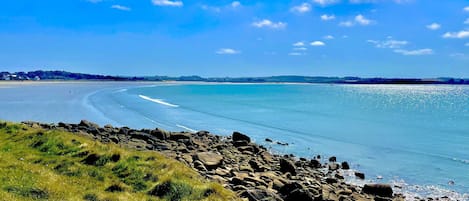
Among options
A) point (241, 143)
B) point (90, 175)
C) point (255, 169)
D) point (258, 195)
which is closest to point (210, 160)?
point (255, 169)

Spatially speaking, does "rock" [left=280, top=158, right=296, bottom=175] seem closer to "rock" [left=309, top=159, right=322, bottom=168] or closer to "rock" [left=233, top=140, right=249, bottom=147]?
"rock" [left=309, top=159, right=322, bottom=168]

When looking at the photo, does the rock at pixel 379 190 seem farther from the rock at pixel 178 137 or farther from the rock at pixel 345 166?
the rock at pixel 178 137

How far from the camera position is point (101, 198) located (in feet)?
38.1

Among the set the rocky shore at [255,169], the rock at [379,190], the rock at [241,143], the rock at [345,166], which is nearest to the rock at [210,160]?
the rocky shore at [255,169]

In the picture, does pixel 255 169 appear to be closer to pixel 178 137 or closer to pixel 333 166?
pixel 333 166

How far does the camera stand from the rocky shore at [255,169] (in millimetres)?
15539

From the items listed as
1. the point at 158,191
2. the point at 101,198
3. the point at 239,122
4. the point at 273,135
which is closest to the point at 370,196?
the point at 158,191

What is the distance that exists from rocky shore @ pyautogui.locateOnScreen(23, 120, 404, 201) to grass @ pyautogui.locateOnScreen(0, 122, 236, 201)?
212cm

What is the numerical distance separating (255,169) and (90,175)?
995cm

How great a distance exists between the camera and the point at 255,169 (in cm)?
2216

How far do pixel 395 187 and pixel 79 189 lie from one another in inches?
669

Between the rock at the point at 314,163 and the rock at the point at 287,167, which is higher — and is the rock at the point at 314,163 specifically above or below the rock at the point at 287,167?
below

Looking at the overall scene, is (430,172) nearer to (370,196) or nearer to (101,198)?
(370,196)

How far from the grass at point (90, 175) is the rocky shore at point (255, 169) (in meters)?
2.12
